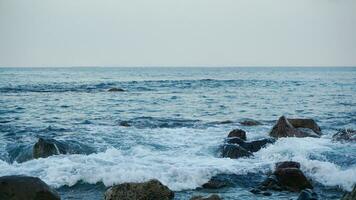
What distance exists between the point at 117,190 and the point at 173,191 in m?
1.69

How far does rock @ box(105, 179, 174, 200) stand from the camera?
403 inches

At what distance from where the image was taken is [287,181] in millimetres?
11664

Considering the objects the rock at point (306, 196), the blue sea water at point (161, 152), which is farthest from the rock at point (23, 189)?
the rock at point (306, 196)

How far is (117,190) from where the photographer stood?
10305 millimetres

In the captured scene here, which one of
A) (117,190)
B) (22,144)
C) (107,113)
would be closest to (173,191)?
(117,190)

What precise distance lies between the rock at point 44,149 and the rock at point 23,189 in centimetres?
558

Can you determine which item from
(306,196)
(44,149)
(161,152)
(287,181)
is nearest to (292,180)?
(287,181)

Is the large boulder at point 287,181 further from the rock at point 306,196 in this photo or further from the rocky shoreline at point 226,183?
the rock at point 306,196

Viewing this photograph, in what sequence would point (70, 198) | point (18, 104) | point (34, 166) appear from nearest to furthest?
point (70, 198)
point (34, 166)
point (18, 104)

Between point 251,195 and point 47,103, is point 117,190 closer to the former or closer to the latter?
point 251,195

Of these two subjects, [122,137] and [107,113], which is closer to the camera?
[122,137]

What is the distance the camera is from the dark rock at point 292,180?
1154 cm

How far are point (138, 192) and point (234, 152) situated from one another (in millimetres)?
5574

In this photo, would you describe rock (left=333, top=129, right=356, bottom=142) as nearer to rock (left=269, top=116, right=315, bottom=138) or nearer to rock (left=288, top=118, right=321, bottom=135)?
rock (left=269, top=116, right=315, bottom=138)
